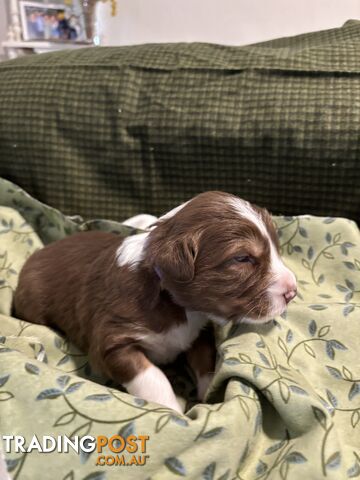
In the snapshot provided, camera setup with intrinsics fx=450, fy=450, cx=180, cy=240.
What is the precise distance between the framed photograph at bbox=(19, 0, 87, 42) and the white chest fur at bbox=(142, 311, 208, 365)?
297 centimetres

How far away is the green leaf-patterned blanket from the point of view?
2.78 feet

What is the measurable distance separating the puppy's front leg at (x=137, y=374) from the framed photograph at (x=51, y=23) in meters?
3.01

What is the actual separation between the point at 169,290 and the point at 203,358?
0.83 ft

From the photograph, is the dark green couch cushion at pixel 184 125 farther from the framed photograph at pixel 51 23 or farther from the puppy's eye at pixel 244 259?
the framed photograph at pixel 51 23

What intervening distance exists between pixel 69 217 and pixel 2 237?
0.29m

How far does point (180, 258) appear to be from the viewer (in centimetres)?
103

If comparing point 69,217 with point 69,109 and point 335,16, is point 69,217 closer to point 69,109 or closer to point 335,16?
point 69,109

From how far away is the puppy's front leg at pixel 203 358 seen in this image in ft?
3.96

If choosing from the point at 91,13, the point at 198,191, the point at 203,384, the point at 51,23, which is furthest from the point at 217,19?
the point at 203,384

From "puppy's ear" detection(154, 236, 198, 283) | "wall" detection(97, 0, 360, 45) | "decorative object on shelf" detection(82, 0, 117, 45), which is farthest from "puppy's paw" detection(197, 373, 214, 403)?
"decorative object on shelf" detection(82, 0, 117, 45)

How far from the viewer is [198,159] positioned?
1.70 m

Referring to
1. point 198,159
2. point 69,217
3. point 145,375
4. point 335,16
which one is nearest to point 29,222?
point 69,217

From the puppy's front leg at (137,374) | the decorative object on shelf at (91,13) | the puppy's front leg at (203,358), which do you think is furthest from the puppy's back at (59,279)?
the decorative object on shelf at (91,13)

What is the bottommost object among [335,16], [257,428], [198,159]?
[257,428]
